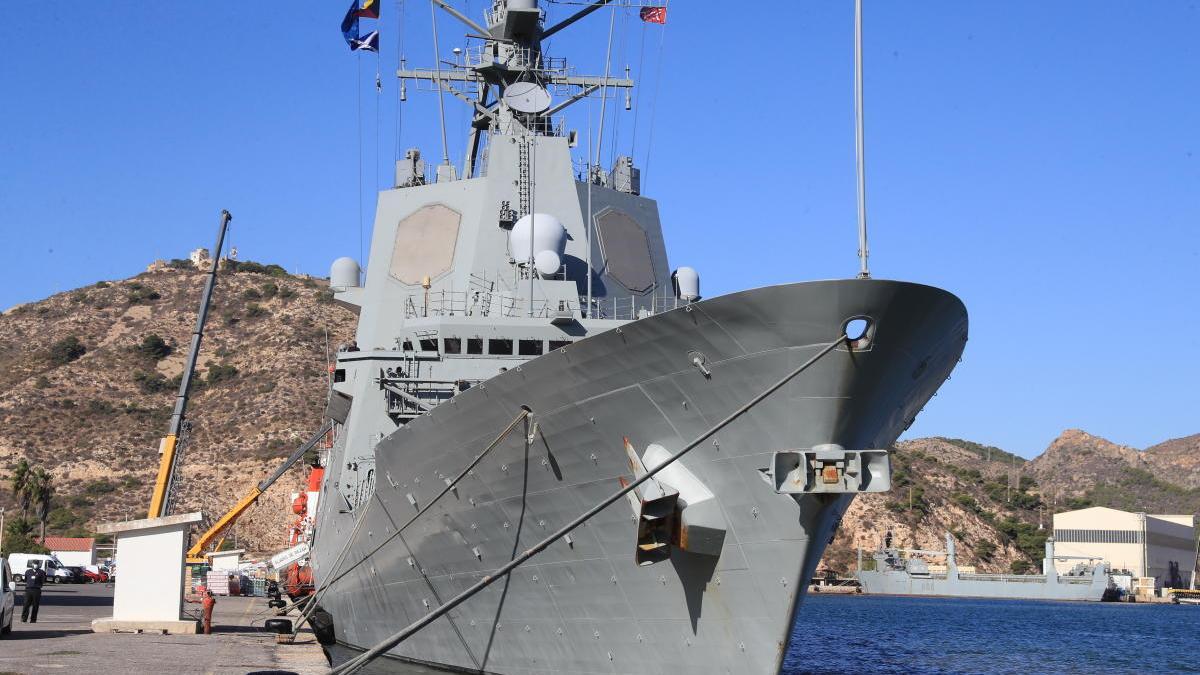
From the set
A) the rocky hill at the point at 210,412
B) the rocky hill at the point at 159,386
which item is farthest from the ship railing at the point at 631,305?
the rocky hill at the point at 210,412

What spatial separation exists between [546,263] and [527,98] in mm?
4698

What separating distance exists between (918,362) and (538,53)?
46.2 feet

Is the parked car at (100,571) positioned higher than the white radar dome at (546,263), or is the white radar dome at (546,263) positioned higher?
the white radar dome at (546,263)

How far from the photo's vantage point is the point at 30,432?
259 feet

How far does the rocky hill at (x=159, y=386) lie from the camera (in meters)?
72.4

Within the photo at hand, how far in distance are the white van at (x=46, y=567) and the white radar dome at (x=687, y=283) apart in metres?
33.2

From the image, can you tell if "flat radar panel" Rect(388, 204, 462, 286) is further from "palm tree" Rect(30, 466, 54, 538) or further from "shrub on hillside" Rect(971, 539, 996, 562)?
"shrub on hillside" Rect(971, 539, 996, 562)

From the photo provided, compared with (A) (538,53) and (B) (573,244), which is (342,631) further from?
(A) (538,53)

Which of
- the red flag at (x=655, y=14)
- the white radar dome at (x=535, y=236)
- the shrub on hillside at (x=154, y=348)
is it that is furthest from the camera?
the shrub on hillside at (x=154, y=348)

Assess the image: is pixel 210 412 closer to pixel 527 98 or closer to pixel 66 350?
pixel 66 350

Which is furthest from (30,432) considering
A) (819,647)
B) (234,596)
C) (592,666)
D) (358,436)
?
(592,666)

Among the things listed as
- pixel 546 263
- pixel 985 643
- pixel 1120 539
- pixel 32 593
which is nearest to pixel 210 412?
pixel 985 643

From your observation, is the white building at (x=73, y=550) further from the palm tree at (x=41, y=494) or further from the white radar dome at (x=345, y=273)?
the white radar dome at (x=345, y=273)

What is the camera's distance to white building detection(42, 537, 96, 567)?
56.4 metres
